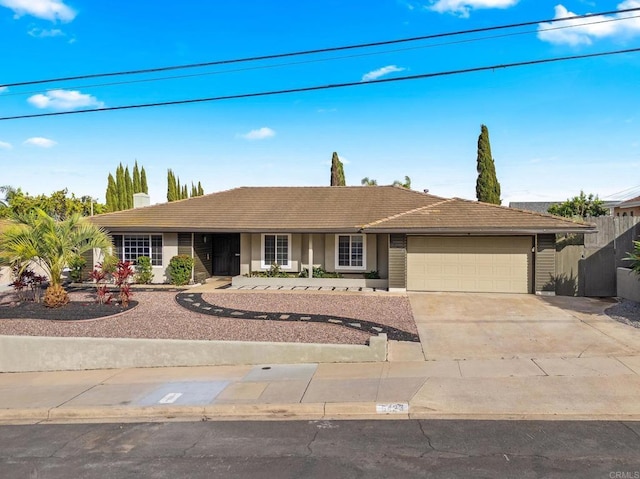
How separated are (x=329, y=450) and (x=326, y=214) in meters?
15.5

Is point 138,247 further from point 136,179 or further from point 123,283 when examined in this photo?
point 136,179

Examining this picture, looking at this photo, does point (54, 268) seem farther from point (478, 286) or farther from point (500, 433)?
point (478, 286)

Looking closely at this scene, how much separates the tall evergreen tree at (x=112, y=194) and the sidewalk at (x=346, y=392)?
4006 centimetres

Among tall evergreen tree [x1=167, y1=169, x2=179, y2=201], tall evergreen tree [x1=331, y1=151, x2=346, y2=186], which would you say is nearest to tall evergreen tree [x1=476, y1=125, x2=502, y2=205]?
tall evergreen tree [x1=331, y1=151, x2=346, y2=186]

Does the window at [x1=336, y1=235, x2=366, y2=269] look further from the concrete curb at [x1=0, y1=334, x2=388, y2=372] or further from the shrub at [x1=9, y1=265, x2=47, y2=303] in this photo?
the shrub at [x1=9, y1=265, x2=47, y2=303]

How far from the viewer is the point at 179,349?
9.72m

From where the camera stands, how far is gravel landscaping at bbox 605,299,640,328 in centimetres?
Result: 1179

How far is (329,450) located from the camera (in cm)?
550

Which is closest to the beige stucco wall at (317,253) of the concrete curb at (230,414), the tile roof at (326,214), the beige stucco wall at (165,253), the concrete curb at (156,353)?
the tile roof at (326,214)

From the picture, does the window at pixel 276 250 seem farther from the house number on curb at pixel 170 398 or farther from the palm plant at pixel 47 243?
the house number on curb at pixel 170 398

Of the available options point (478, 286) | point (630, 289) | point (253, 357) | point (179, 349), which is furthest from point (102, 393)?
point (630, 289)

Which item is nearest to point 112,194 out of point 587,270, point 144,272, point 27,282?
point 144,272

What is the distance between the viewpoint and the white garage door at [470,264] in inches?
664

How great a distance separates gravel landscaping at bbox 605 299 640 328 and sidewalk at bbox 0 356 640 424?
3596 mm
